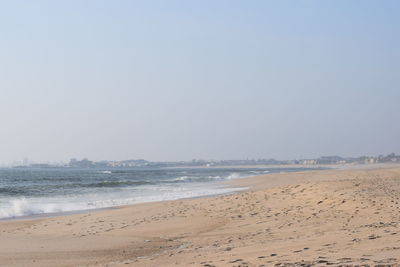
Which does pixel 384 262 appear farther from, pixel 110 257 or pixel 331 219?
pixel 331 219

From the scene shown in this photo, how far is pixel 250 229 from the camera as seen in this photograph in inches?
469

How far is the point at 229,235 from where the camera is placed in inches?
444

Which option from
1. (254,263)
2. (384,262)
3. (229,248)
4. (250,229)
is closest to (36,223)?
(250,229)

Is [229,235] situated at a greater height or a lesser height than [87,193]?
greater

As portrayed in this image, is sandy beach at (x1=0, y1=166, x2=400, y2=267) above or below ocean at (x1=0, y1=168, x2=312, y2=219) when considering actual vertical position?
above

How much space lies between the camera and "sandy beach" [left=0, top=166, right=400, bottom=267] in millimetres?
7496

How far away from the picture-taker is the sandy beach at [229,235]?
7496 millimetres

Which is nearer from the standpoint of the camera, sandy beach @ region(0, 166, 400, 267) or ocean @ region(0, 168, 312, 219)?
sandy beach @ region(0, 166, 400, 267)

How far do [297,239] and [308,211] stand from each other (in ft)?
17.4

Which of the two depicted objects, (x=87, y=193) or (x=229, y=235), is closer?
(x=229, y=235)

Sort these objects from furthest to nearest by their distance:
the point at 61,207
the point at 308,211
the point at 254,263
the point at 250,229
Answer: the point at 61,207 < the point at 308,211 < the point at 250,229 < the point at 254,263

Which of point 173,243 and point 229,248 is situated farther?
point 173,243

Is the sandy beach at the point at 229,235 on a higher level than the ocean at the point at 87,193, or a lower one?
→ higher

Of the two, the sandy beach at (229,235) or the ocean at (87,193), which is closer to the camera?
the sandy beach at (229,235)
